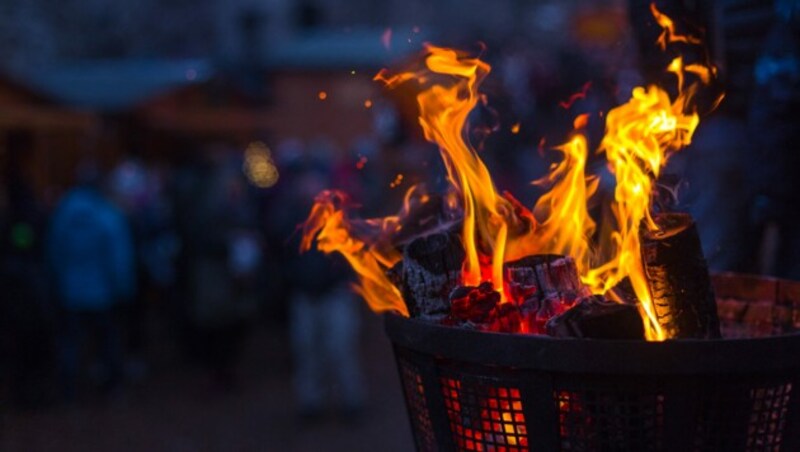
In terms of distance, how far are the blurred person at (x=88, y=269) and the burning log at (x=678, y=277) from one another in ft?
20.3

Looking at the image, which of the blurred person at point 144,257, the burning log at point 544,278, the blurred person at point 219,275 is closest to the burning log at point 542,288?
the burning log at point 544,278

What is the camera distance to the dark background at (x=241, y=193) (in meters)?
3.58

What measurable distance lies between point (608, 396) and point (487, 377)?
0.90 ft

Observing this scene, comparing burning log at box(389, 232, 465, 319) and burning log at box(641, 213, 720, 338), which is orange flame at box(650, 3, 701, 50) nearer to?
burning log at box(641, 213, 720, 338)

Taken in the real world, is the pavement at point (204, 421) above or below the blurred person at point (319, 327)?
below

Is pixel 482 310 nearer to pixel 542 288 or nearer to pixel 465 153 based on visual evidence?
pixel 542 288

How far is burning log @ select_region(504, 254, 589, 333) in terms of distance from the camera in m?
2.52

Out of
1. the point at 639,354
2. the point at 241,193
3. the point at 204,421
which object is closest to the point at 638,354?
the point at 639,354

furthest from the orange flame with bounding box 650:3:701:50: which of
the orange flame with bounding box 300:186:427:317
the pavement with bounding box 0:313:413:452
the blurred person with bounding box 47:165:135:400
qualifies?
the blurred person with bounding box 47:165:135:400

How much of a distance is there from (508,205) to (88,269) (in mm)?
5784

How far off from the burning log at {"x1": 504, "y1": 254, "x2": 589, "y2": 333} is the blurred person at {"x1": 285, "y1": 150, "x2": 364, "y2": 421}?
4.45 m

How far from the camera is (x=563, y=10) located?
31.2 meters

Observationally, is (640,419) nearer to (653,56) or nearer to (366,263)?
(366,263)

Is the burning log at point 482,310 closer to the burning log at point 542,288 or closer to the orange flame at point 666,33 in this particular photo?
the burning log at point 542,288
